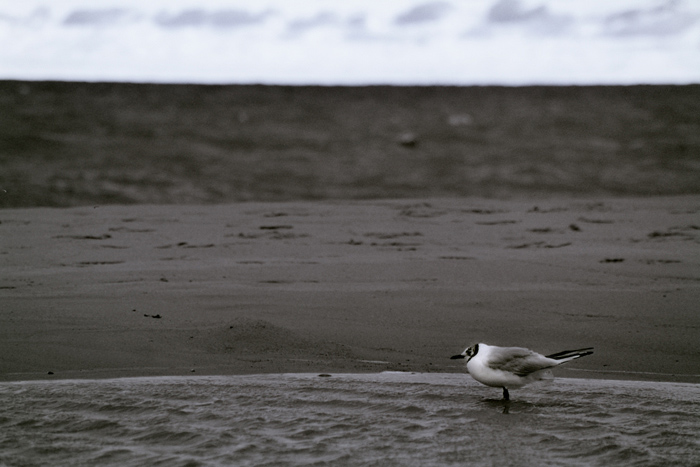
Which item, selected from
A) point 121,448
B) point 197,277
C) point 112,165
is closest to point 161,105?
point 112,165

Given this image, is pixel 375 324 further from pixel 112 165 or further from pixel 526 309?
pixel 112 165

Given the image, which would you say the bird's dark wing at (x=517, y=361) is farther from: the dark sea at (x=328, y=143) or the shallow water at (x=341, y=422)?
the dark sea at (x=328, y=143)

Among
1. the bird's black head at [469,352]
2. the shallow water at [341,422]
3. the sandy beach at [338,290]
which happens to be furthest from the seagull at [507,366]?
the sandy beach at [338,290]

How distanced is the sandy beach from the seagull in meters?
0.47

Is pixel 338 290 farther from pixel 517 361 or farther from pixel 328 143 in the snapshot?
pixel 328 143

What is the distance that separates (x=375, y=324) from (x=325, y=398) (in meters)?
1.29

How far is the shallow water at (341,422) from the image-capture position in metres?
3.92

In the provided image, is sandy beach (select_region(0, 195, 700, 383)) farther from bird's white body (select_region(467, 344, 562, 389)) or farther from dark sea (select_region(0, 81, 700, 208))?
dark sea (select_region(0, 81, 700, 208))

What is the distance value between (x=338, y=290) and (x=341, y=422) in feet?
7.68

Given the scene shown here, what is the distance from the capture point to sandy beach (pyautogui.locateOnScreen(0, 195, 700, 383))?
5293mm

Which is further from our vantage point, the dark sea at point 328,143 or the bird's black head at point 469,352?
the dark sea at point 328,143

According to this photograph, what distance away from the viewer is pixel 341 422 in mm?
4301

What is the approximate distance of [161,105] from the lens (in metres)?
19.2

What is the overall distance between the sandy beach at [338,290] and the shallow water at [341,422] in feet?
1.02
